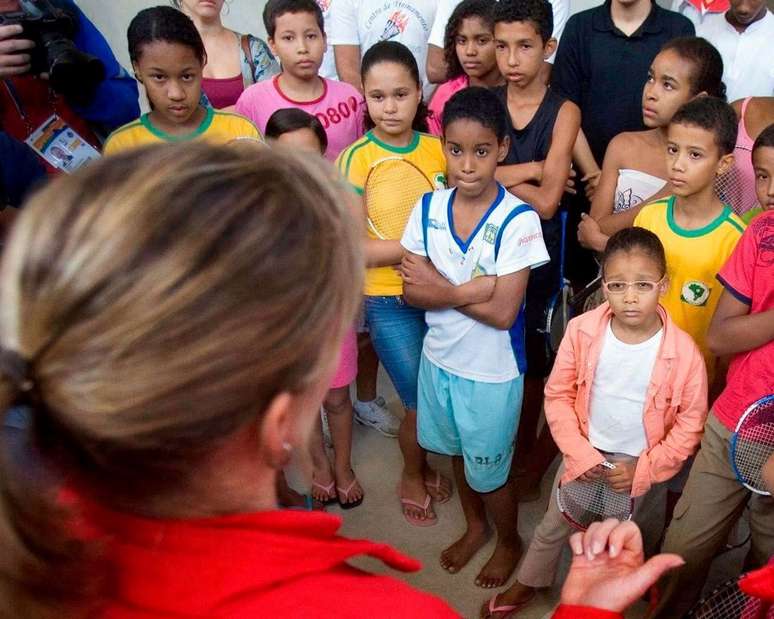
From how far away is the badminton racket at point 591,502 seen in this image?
198 cm

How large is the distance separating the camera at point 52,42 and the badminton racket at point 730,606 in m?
2.37

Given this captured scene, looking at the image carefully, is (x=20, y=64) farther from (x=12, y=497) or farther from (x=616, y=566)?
(x=616, y=566)

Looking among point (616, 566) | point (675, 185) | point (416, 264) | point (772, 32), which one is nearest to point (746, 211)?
point (675, 185)

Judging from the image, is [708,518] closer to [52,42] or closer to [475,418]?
[475,418]

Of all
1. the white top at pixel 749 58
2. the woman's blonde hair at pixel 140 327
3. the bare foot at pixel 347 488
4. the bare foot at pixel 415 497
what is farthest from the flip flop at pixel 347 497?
the white top at pixel 749 58

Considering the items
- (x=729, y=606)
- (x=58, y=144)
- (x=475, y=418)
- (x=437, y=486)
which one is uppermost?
(x=58, y=144)

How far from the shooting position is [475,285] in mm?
2061

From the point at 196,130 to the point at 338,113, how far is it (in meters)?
0.64

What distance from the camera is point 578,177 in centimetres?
290

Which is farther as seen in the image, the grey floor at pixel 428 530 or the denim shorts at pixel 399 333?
the denim shorts at pixel 399 333

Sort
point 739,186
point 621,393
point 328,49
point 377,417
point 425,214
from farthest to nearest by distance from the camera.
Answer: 1. point 328,49
2. point 377,417
3. point 739,186
4. point 425,214
5. point 621,393

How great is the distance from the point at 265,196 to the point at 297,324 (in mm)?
133

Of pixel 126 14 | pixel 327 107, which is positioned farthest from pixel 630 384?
pixel 126 14

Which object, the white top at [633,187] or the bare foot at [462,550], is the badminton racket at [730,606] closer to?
the bare foot at [462,550]
